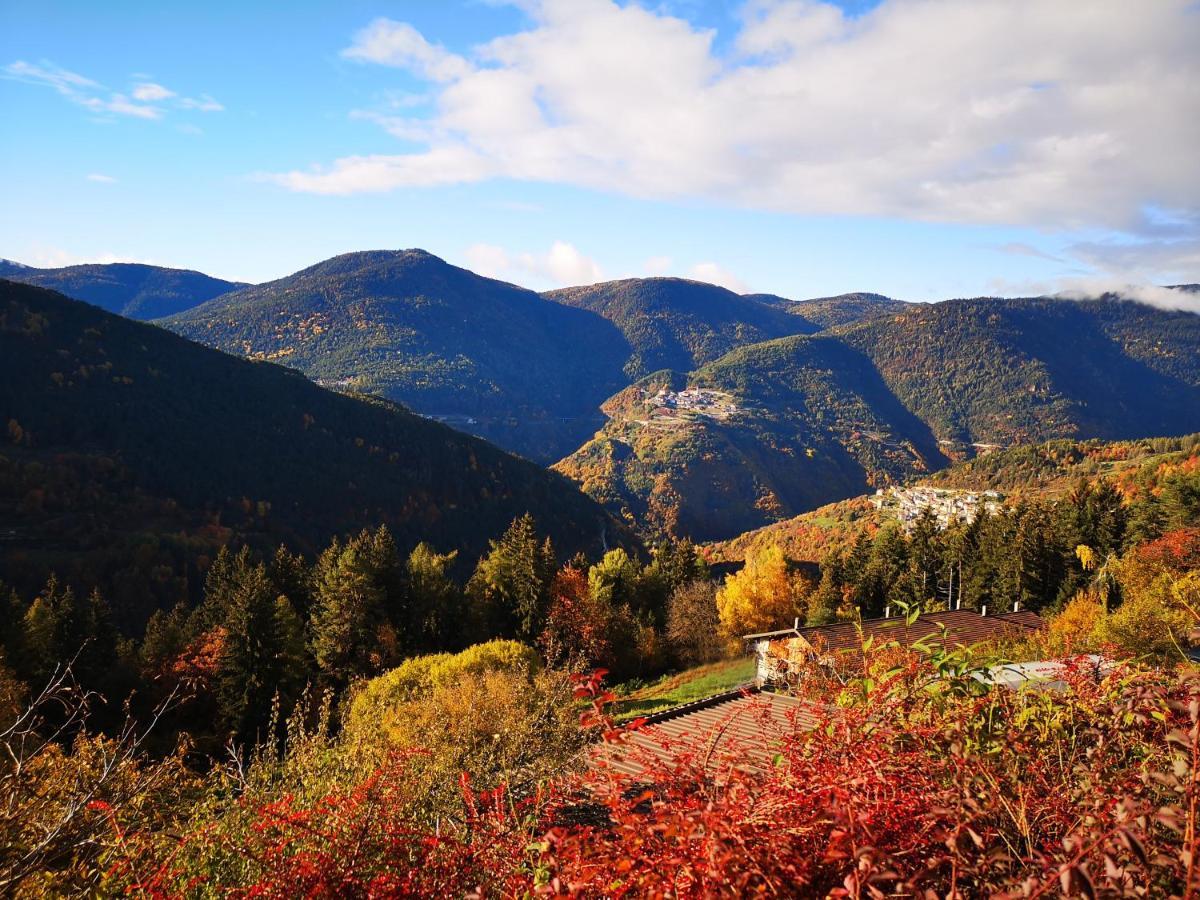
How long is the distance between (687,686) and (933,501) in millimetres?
118087

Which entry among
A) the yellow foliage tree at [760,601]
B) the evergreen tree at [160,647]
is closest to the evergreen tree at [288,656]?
the evergreen tree at [160,647]

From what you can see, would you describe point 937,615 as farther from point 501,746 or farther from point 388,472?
point 388,472

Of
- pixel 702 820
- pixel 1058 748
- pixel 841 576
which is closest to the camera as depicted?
pixel 702 820

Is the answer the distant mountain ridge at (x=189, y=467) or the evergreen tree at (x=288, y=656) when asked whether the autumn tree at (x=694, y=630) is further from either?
the distant mountain ridge at (x=189, y=467)

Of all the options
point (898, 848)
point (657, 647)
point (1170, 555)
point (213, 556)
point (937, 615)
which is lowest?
point (213, 556)

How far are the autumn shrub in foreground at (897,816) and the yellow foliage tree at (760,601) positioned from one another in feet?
156

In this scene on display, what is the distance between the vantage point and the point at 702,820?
296 centimetres

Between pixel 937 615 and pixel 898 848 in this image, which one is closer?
pixel 898 848

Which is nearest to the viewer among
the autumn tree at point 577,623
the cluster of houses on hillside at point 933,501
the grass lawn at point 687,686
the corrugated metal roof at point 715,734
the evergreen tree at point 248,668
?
the corrugated metal roof at point 715,734

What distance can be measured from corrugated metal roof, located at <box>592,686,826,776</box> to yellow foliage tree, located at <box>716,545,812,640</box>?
1058 inches

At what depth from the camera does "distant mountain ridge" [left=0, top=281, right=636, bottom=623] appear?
283ft

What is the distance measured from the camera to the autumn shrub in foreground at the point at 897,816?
8.34 feet

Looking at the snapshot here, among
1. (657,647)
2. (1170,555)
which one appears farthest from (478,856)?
(657,647)

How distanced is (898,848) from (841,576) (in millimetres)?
59558
